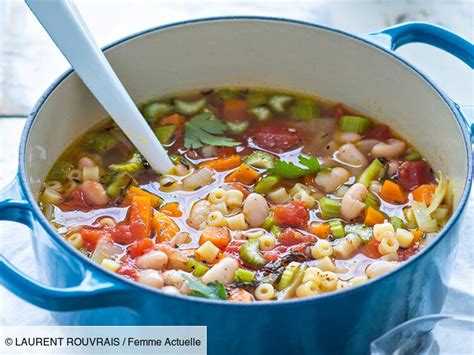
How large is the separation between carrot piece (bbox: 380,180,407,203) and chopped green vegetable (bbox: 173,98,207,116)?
1.88 ft

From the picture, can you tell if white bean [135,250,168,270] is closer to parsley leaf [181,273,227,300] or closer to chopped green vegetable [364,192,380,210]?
parsley leaf [181,273,227,300]

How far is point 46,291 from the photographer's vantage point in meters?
1.64

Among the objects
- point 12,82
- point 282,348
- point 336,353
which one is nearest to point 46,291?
point 282,348

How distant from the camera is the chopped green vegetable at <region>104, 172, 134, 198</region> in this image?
2195 mm

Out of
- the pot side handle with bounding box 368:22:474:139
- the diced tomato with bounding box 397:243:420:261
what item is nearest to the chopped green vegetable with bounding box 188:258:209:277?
the diced tomato with bounding box 397:243:420:261

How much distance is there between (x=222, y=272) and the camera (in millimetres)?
1920

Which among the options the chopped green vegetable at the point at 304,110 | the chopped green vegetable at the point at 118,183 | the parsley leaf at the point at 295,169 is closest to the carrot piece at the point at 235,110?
the chopped green vegetable at the point at 304,110

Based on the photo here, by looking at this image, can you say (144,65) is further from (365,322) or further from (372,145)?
(365,322)

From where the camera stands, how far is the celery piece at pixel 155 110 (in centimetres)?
246

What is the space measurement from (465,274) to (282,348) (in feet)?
2.74

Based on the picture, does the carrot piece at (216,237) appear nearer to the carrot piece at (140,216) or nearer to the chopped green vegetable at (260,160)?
the carrot piece at (140,216)

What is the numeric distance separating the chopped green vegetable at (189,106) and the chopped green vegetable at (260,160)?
0.83 feet

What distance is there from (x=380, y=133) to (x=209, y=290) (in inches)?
30.9

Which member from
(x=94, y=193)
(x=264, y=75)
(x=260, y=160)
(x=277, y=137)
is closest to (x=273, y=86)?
(x=264, y=75)
